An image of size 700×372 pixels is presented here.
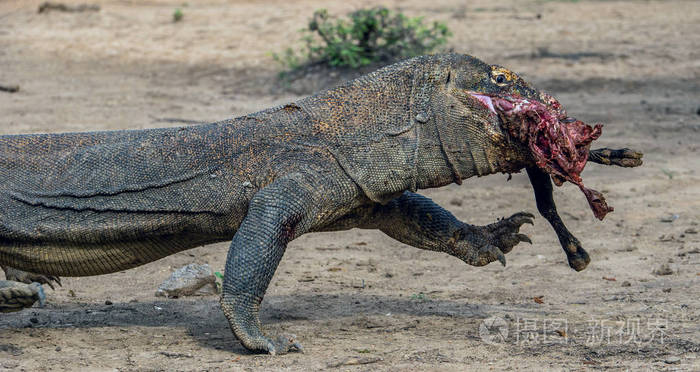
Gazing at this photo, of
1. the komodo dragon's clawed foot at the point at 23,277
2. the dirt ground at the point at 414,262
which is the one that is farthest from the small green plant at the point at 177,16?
the komodo dragon's clawed foot at the point at 23,277

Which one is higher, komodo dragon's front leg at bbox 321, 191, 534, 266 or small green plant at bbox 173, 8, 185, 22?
komodo dragon's front leg at bbox 321, 191, 534, 266

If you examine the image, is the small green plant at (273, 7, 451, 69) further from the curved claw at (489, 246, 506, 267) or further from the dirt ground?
the curved claw at (489, 246, 506, 267)

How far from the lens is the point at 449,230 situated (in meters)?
4.87

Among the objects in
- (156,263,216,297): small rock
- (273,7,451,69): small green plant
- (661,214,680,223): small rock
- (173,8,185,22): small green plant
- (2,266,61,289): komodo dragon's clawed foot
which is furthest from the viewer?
(173,8,185,22): small green plant

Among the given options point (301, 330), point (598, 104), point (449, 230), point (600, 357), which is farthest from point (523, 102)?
point (598, 104)

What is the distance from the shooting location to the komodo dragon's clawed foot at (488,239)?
485 cm

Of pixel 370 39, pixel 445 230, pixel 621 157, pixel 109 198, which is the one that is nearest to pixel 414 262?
pixel 445 230

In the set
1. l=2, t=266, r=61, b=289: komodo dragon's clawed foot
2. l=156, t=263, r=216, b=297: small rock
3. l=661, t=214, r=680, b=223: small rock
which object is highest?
l=2, t=266, r=61, b=289: komodo dragon's clawed foot

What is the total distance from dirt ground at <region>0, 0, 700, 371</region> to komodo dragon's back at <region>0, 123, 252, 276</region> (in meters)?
0.49

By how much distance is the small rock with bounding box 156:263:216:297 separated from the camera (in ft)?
17.5

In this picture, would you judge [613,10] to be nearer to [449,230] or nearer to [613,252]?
[613,252]

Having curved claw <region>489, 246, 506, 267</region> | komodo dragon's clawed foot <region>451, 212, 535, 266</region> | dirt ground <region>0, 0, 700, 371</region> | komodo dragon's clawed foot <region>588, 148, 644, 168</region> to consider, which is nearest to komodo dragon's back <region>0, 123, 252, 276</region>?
dirt ground <region>0, 0, 700, 371</region>

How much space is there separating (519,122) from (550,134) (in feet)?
0.50

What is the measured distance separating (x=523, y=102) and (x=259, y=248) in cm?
141
